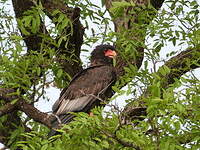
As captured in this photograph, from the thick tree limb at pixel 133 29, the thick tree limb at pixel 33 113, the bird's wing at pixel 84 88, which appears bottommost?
the thick tree limb at pixel 33 113

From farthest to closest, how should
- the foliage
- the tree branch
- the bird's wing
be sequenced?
the tree branch < the bird's wing < the foliage

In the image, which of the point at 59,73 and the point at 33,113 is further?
the point at 59,73

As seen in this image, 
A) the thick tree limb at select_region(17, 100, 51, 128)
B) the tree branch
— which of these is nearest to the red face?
the tree branch

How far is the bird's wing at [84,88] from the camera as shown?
7926 mm

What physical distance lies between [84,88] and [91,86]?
0.34 feet

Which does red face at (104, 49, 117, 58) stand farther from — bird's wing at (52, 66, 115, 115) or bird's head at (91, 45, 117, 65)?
bird's wing at (52, 66, 115, 115)

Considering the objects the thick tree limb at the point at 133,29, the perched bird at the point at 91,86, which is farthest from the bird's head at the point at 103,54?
the thick tree limb at the point at 133,29

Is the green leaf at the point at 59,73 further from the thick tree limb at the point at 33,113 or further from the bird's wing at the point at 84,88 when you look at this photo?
the thick tree limb at the point at 33,113

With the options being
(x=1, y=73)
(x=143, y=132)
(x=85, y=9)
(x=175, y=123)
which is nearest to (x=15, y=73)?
(x=1, y=73)

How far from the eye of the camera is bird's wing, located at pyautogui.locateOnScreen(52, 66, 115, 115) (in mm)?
7926

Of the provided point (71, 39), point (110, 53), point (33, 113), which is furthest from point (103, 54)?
point (33, 113)

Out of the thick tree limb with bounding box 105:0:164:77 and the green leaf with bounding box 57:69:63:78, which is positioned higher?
the thick tree limb with bounding box 105:0:164:77

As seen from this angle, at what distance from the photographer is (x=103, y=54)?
8.76 meters

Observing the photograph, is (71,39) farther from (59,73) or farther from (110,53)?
(59,73)
